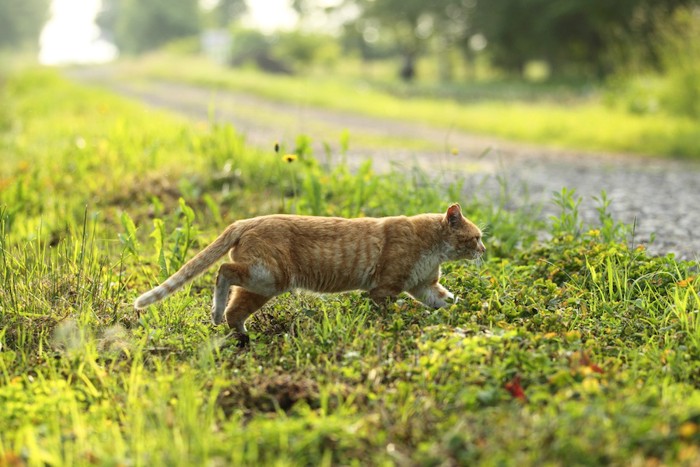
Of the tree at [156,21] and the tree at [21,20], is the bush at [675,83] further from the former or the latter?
the tree at [21,20]

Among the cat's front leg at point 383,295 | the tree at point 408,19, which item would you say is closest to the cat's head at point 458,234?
the cat's front leg at point 383,295

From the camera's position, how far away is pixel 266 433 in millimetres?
2961

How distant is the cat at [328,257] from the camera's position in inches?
160

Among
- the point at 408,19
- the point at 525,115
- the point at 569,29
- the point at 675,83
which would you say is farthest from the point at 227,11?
the point at 675,83

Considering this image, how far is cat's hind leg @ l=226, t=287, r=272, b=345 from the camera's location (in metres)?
4.23

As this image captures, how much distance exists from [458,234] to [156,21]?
2304 inches

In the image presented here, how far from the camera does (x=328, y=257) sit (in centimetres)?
427

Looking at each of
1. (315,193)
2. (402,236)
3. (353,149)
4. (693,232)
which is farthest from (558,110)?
(402,236)

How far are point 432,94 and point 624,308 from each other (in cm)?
1982

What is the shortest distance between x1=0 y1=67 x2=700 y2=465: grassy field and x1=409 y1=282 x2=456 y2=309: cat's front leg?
7 cm

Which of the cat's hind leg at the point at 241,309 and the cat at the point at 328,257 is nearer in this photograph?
the cat at the point at 328,257

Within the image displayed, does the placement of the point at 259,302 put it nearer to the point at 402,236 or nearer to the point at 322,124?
the point at 402,236

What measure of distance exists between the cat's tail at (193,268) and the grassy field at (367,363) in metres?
0.31

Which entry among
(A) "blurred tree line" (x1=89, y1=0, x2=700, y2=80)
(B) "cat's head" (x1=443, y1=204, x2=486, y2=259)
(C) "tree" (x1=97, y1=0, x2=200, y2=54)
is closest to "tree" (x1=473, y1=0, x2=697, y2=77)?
(A) "blurred tree line" (x1=89, y1=0, x2=700, y2=80)
